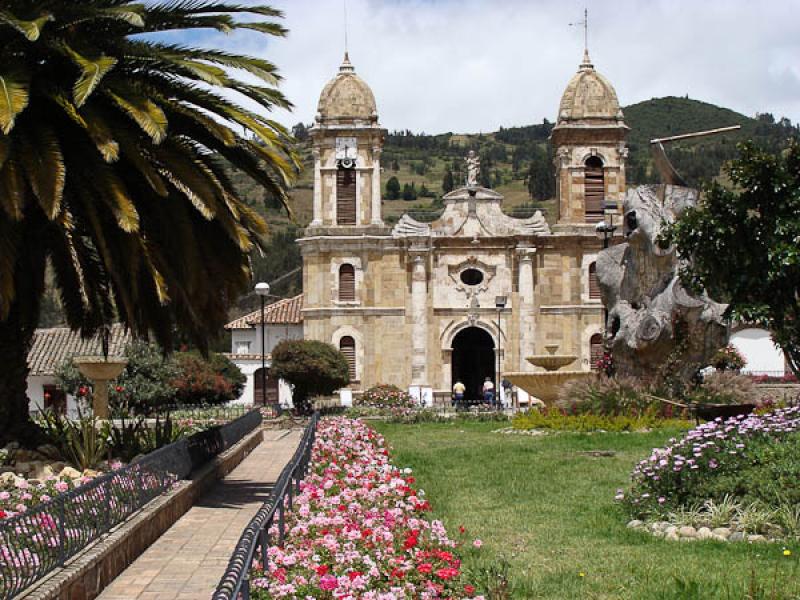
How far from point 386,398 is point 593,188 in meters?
12.8

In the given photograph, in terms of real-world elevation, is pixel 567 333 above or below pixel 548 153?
below

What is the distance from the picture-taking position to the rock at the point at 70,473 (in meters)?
12.4

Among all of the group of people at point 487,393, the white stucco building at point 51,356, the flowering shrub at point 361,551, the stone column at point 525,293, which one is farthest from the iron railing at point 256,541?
the white stucco building at point 51,356

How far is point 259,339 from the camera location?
194 ft

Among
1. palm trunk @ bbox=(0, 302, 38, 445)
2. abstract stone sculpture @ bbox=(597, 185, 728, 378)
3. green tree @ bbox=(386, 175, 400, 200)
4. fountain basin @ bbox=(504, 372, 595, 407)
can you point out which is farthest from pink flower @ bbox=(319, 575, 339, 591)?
green tree @ bbox=(386, 175, 400, 200)

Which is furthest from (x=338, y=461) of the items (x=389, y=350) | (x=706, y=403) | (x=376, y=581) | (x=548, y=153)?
(x=548, y=153)

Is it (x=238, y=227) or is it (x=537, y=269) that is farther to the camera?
(x=537, y=269)

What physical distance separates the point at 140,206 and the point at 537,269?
33.9 m

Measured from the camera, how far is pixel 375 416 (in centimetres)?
3603

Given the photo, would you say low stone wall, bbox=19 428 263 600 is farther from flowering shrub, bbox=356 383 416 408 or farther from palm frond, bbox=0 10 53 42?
flowering shrub, bbox=356 383 416 408

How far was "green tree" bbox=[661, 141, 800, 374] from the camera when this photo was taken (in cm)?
1596

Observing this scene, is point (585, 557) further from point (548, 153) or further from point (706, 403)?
point (548, 153)

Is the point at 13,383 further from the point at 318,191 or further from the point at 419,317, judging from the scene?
the point at 318,191

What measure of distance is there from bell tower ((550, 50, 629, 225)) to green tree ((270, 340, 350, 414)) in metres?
12.1
